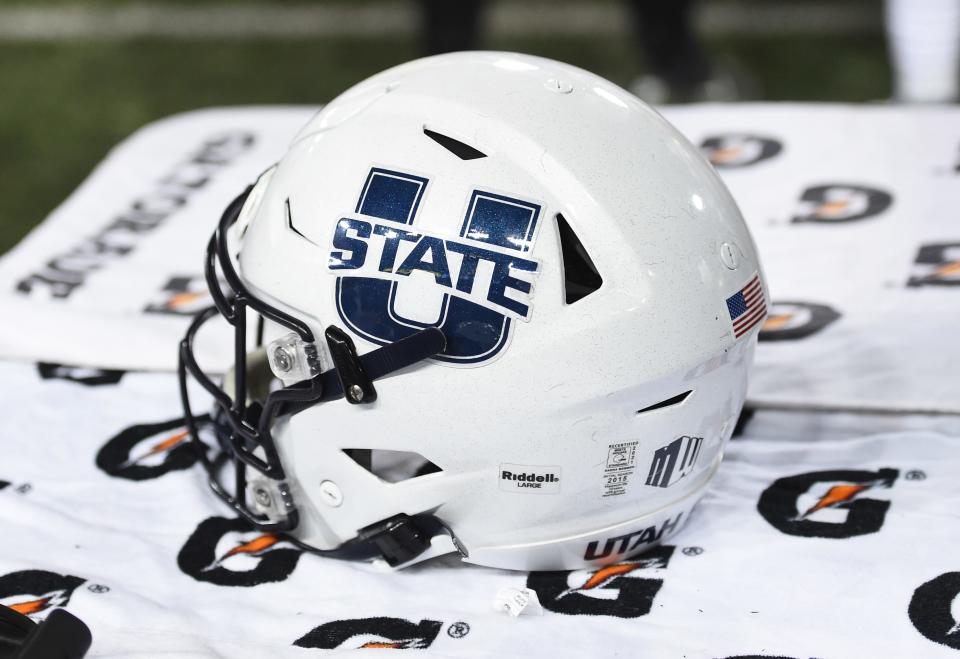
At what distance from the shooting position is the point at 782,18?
407cm

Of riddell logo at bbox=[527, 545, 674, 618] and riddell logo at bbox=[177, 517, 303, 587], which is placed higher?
riddell logo at bbox=[527, 545, 674, 618]

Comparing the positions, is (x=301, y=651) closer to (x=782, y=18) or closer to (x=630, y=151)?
(x=630, y=151)

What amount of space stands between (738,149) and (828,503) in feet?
3.34

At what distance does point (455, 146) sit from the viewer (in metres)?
1.18

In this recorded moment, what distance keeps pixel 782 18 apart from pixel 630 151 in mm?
3146

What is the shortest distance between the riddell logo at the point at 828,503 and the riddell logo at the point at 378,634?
41cm

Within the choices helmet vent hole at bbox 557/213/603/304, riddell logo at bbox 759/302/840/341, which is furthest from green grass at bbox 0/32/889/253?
helmet vent hole at bbox 557/213/603/304

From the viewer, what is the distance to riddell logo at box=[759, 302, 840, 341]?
1713mm

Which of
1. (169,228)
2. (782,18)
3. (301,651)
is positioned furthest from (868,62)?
(301,651)

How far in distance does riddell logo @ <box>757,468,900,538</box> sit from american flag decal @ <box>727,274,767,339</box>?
0.88ft

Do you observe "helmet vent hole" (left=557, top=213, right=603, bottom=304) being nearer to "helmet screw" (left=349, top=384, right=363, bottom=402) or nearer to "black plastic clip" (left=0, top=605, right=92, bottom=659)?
"helmet screw" (left=349, top=384, right=363, bottom=402)

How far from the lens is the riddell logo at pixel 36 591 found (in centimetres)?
127

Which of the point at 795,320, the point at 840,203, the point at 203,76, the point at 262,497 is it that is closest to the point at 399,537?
the point at 262,497

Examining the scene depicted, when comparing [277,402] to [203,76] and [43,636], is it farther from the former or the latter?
[203,76]
